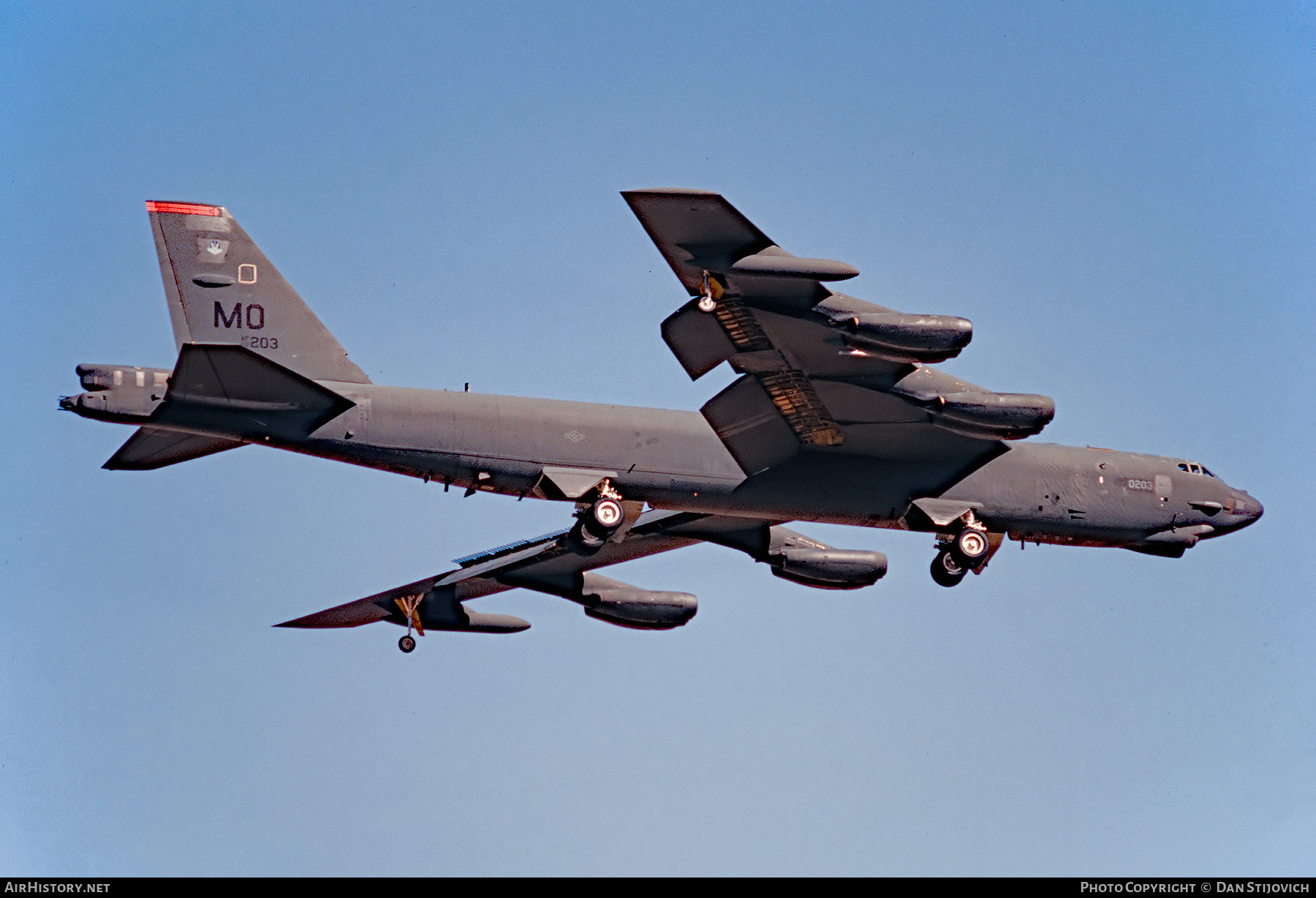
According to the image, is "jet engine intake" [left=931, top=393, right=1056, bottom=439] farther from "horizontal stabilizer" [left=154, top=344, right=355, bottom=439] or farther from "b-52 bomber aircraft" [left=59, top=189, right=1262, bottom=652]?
"horizontal stabilizer" [left=154, top=344, right=355, bottom=439]

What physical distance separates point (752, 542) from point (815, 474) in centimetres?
379

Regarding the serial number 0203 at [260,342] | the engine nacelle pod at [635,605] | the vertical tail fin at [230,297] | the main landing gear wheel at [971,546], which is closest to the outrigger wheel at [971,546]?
the main landing gear wheel at [971,546]

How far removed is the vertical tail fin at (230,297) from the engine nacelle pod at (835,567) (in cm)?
816

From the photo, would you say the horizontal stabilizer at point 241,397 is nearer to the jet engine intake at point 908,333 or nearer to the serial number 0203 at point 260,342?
the serial number 0203 at point 260,342

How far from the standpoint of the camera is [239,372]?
2427cm

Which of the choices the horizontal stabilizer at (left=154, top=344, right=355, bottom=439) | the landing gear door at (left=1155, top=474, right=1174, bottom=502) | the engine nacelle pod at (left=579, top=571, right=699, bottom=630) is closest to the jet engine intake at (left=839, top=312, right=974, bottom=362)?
the landing gear door at (left=1155, top=474, right=1174, bottom=502)

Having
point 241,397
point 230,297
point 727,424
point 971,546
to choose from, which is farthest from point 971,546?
point 230,297

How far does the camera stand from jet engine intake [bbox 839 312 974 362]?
2322 cm

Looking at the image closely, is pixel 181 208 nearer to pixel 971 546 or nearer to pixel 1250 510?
pixel 971 546

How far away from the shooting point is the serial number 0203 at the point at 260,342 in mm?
26453

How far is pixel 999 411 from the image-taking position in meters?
25.5

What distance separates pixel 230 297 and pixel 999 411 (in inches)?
446
